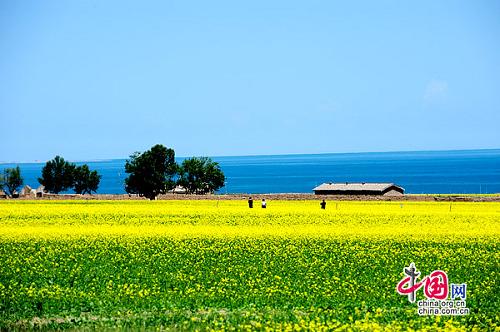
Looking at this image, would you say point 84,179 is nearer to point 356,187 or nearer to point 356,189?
point 356,187

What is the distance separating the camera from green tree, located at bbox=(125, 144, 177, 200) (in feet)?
327

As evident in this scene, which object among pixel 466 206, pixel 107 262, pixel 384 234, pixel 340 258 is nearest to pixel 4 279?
pixel 107 262

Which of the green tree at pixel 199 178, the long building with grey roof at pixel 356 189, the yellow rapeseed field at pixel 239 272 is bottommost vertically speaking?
the yellow rapeseed field at pixel 239 272

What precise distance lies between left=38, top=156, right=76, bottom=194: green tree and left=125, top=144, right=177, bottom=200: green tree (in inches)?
2028

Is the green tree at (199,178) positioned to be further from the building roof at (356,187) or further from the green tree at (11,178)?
the building roof at (356,187)

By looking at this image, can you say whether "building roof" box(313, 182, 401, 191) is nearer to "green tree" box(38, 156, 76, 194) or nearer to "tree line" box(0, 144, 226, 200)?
"tree line" box(0, 144, 226, 200)

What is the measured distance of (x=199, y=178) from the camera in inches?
5650

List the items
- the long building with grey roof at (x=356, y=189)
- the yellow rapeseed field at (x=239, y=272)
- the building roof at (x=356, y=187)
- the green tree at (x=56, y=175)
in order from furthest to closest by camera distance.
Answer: the green tree at (x=56, y=175), the building roof at (x=356, y=187), the long building with grey roof at (x=356, y=189), the yellow rapeseed field at (x=239, y=272)

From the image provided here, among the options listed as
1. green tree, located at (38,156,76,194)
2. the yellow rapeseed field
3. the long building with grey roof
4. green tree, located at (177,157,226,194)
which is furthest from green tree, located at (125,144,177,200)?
the yellow rapeseed field

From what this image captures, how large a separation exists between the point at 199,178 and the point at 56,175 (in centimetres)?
3021

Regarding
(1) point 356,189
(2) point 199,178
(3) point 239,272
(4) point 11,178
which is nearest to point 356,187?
(1) point 356,189

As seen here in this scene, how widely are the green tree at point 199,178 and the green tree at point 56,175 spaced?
82.3 feet

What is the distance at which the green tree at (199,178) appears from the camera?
14262 cm

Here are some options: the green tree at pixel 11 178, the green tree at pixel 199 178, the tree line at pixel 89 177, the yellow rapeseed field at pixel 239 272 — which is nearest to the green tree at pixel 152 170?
the tree line at pixel 89 177
